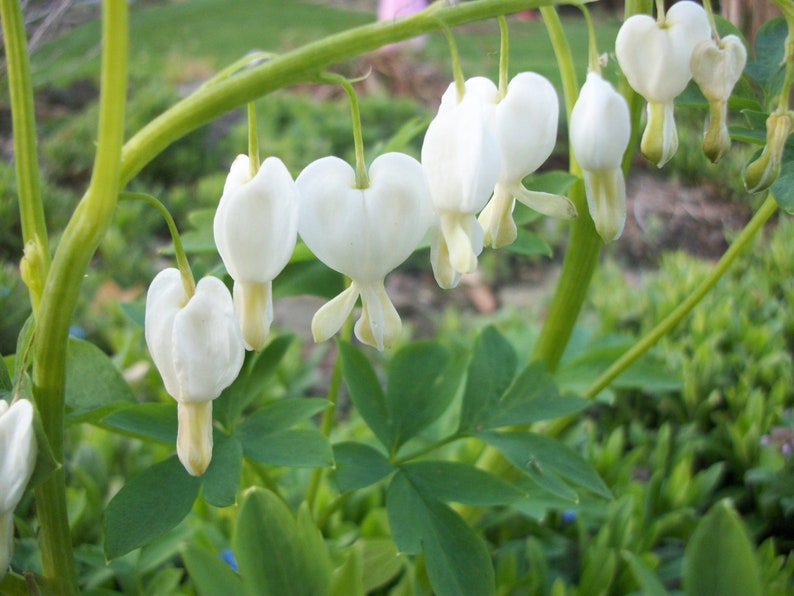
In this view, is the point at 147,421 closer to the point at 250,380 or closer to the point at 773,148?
the point at 250,380

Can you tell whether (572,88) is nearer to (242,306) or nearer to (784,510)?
(242,306)

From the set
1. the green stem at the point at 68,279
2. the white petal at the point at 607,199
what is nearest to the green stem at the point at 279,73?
the green stem at the point at 68,279

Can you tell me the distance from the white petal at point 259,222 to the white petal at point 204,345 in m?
0.03

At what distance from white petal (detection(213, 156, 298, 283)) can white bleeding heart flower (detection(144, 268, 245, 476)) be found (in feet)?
0.10

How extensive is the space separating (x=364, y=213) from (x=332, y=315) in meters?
0.11

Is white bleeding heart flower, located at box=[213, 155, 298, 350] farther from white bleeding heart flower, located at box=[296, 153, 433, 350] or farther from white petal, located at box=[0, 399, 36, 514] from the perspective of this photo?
white petal, located at box=[0, 399, 36, 514]

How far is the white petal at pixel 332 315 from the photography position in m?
0.65

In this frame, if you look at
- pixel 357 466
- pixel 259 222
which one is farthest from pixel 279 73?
pixel 357 466

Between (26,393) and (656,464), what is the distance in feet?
3.93

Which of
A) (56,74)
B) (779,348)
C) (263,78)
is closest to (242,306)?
(263,78)

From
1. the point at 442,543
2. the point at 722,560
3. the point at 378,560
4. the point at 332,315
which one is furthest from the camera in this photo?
the point at 378,560

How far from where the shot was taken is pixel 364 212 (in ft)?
1.95

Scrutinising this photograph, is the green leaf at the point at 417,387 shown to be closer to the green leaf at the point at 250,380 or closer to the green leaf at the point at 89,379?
the green leaf at the point at 250,380

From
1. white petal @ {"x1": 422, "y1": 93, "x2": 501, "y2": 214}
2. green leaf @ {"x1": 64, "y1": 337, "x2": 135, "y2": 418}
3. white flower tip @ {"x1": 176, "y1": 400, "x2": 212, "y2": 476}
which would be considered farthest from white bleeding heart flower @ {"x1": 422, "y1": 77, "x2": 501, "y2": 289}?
green leaf @ {"x1": 64, "y1": 337, "x2": 135, "y2": 418}
